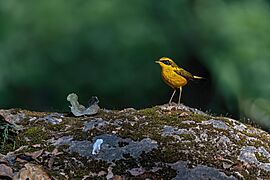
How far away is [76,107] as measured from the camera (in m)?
3.46

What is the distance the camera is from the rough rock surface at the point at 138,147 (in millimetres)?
2637

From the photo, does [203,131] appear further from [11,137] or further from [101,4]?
[101,4]

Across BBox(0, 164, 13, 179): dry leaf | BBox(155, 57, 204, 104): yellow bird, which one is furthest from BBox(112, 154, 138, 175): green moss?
BBox(155, 57, 204, 104): yellow bird

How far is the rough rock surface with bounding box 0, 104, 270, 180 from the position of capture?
264cm

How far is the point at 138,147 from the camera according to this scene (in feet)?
9.29

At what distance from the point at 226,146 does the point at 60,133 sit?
0.93 meters

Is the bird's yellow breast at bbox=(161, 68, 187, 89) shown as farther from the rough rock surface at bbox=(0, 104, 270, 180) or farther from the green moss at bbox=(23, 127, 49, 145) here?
the green moss at bbox=(23, 127, 49, 145)

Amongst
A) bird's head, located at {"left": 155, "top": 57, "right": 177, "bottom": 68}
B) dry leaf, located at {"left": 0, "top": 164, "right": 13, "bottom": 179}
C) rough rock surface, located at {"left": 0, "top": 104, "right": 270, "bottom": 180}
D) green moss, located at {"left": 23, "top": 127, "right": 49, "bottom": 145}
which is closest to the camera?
dry leaf, located at {"left": 0, "top": 164, "right": 13, "bottom": 179}

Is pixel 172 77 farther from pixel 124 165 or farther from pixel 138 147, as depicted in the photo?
pixel 124 165

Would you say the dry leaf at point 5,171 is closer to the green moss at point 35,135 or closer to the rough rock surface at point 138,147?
the rough rock surface at point 138,147

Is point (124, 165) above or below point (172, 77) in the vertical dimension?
below

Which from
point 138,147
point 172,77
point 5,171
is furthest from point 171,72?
point 5,171

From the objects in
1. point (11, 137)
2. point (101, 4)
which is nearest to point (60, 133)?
point (11, 137)

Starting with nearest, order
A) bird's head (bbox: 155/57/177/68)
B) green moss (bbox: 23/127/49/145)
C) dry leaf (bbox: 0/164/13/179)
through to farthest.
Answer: dry leaf (bbox: 0/164/13/179)
green moss (bbox: 23/127/49/145)
bird's head (bbox: 155/57/177/68)
